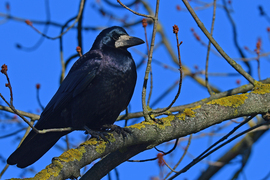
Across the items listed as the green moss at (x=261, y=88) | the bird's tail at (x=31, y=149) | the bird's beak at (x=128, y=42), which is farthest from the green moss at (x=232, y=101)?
the bird's tail at (x=31, y=149)

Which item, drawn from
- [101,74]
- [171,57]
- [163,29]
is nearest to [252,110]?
[101,74]

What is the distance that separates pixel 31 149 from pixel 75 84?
91cm

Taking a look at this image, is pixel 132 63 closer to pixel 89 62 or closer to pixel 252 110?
pixel 89 62

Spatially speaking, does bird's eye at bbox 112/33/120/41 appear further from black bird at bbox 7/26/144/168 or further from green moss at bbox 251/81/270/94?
green moss at bbox 251/81/270/94

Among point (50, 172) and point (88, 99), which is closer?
point (50, 172)

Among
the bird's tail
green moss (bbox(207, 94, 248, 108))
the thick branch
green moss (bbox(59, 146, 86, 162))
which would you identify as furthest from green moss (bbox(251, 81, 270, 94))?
the bird's tail

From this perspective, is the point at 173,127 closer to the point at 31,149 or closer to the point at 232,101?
the point at 232,101

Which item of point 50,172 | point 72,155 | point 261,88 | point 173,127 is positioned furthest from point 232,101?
point 50,172

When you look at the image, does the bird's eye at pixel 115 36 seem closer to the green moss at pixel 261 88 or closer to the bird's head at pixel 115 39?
the bird's head at pixel 115 39

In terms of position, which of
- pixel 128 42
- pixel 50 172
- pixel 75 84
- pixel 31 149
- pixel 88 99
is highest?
pixel 128 42

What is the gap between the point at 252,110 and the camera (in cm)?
357

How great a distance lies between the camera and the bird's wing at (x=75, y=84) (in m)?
3.79

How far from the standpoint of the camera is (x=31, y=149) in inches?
153

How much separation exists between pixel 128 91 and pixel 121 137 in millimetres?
836
